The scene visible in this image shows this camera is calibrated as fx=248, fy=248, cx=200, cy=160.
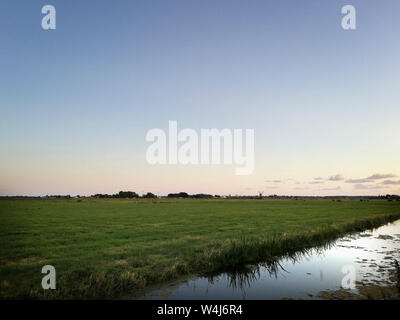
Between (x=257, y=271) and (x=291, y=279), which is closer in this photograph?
(x=291, y=279)

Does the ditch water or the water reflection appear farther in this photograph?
the water reflection

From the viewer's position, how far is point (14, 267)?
1295cm

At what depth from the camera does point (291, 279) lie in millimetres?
12367

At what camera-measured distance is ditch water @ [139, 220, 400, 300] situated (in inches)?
411

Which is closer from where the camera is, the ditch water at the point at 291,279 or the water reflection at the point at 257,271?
the ditch water at the point at 291,279

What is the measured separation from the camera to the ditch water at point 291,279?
411 inches

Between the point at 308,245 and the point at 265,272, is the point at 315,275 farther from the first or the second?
the point at 308,245
